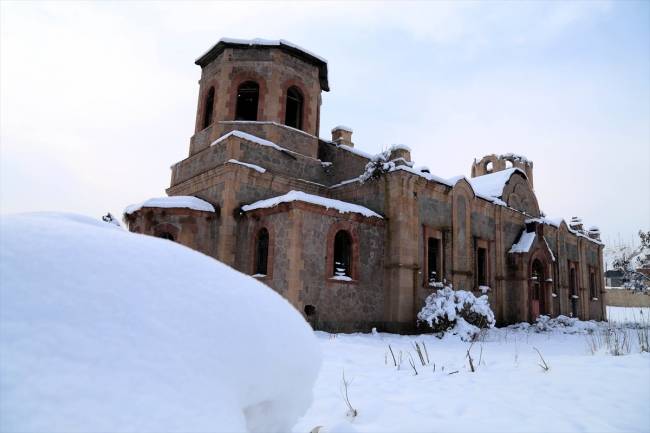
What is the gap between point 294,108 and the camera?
16.0 meters

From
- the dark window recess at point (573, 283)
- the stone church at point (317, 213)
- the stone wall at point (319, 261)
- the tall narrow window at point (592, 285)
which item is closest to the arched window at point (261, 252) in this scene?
the stone church at point (317, 213)

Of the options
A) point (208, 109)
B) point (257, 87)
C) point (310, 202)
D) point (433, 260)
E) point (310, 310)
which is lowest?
point (310, 310)

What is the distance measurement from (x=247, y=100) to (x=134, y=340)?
51.0 ft

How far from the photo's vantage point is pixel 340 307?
12.2m

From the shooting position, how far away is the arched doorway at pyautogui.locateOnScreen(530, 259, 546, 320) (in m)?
18.2

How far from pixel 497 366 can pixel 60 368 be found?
587 cm

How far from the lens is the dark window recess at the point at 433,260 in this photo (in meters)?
14.5

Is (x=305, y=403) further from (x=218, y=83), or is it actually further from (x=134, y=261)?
(x=218, y=83)

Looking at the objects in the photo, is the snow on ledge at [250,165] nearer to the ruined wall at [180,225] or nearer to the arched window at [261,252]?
the ruined wall at [180,225]

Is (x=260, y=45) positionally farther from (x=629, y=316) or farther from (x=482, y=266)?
(x=629, y=316)

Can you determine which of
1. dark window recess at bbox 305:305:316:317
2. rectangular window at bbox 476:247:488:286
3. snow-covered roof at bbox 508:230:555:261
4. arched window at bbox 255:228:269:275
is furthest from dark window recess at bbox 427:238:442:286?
arched window at bbox 255:228:269:275

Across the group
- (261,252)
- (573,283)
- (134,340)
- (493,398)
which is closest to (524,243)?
(573,283)

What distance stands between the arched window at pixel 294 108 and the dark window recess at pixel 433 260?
631 cm

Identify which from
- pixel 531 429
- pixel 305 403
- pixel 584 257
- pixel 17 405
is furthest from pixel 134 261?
pixel 584 257
